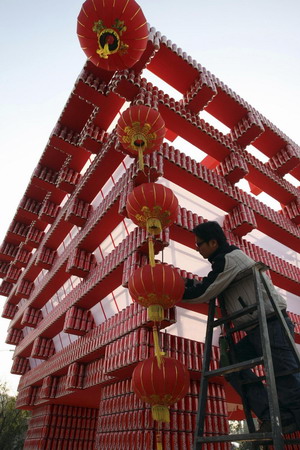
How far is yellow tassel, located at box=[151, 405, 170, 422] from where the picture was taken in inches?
145

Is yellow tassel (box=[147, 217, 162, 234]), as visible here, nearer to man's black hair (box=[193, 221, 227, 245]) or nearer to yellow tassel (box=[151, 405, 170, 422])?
man's black hair (box=[193, 221, 227, 245])

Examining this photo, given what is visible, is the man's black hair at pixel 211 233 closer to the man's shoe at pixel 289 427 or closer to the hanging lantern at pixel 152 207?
the hanging lantern at pixel 152 207

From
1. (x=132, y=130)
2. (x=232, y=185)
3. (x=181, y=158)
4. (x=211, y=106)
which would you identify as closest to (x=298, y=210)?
(x=232, y=185)

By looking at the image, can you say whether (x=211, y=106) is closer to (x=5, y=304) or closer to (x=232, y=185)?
(x=232, y=185)

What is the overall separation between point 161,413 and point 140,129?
167 inches

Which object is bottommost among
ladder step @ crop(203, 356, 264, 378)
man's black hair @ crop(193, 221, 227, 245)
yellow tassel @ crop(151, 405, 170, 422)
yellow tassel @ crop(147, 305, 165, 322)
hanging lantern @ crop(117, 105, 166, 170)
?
yellow tassel @ crop(151, 405, 170, 422)

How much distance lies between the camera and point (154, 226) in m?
4.73

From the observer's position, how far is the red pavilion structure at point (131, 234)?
19.2 ft

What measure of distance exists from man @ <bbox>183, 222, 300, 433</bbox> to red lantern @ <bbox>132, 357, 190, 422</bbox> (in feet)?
2.84

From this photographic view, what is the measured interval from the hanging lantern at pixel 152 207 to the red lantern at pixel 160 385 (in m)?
1.85

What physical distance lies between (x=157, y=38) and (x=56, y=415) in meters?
11.8

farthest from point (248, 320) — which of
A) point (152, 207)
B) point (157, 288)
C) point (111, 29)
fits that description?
point (111, 29)

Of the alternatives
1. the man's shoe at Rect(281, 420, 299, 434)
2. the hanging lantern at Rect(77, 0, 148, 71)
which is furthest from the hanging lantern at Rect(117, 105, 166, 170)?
the man's shoe at Rect(281, 420, 299, 434)

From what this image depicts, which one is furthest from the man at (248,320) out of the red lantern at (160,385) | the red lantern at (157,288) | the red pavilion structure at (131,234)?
the red pavilion structure at (131,234)
